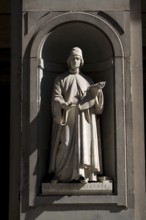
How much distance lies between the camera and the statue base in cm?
1324

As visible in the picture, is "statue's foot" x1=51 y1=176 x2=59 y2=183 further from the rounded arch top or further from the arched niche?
the rounded arch top

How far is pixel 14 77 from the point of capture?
1395 cm

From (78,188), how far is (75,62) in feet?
8.43

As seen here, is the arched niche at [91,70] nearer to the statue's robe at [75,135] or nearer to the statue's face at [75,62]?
the statue's robe at [75,135]

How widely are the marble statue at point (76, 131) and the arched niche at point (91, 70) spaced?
0.19 m

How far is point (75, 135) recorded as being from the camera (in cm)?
A: 1342

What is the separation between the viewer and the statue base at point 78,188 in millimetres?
13242

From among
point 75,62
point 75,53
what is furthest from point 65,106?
point 75,53

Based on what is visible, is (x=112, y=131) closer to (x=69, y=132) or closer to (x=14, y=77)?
(x=69, y=132)

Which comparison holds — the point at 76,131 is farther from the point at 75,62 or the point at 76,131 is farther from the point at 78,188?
the point at 75,62

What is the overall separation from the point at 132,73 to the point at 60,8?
1.97 meters

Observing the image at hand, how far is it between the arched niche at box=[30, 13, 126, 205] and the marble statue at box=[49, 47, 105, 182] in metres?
0.19

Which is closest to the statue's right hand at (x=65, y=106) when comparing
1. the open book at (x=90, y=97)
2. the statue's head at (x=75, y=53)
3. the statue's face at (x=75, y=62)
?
the open book at (x=90, y=97)

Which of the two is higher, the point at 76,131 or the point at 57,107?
the point at 57,107
